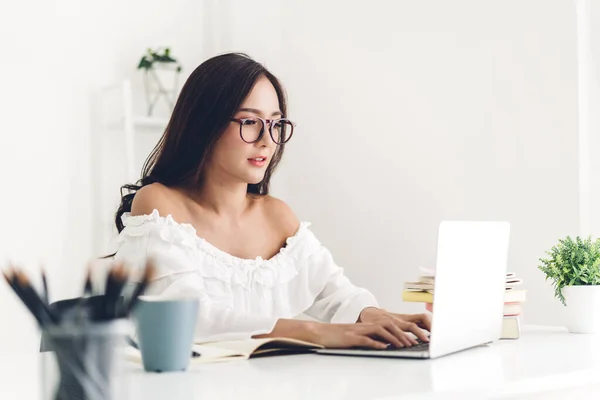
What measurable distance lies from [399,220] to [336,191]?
35 cm

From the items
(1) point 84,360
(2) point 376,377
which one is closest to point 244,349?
(2) point 376,377

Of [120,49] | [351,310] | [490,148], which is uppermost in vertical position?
[120,49]

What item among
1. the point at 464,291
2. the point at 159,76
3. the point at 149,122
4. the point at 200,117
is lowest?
the point at 464,291

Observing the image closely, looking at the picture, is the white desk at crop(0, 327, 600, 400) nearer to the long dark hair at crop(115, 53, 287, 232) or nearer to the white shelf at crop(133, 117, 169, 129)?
the long dark hair at crop(115, 53, 287, 232)

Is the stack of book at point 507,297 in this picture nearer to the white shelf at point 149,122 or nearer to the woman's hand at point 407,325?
the woman's hand at point 407,325

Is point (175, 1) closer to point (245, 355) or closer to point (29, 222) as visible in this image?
point (29, 222)

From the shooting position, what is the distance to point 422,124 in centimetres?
272

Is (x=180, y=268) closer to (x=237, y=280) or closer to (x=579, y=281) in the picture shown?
(x=237, y=280)

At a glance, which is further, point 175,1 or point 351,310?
point 175,1

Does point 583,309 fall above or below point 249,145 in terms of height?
below

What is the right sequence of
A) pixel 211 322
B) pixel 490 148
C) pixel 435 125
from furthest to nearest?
pixel 435 125 < pixel 490 148 < pixel 211 322

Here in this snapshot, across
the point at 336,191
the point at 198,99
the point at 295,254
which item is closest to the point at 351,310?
the point at 295,254

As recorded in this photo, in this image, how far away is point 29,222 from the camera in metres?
3.12

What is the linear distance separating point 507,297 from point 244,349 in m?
0.72
